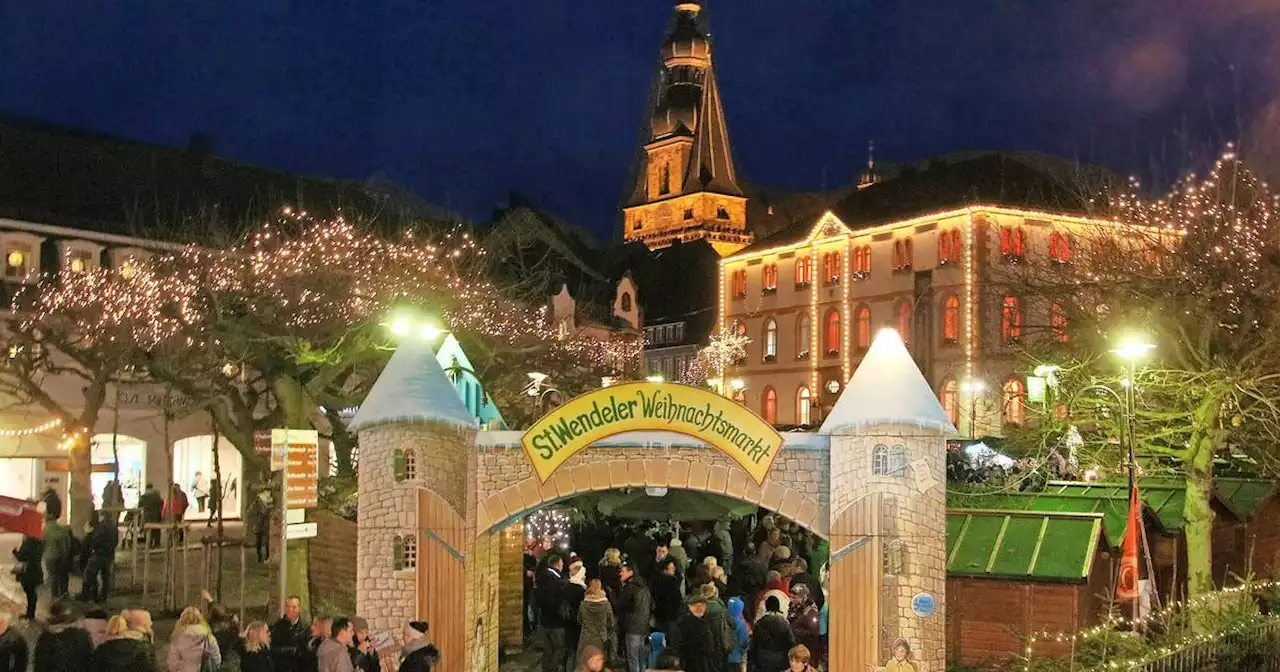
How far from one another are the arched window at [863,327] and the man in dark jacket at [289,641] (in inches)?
1596

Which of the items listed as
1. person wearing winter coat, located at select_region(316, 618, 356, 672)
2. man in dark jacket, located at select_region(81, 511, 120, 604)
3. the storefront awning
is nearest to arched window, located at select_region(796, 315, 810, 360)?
the storefront awning

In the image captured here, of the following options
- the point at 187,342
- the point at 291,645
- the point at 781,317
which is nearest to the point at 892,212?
the point at 781,317

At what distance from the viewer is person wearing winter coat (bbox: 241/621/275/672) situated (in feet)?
38.4

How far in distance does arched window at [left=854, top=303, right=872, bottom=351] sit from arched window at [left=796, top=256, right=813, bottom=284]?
3.47 m

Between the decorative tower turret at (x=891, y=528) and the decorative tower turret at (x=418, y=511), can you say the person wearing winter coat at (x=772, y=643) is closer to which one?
the decorative tower turret at (x=891, y=528)

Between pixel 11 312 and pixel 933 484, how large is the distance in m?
25.4

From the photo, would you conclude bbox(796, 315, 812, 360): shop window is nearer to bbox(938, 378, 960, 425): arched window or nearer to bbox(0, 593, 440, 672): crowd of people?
bbox(938, 378, 960, 425): arched window

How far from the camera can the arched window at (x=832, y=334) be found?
53844 mm

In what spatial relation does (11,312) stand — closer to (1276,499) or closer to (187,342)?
(187,342)

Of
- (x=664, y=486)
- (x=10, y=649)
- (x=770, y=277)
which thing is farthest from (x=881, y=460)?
(x=770, y=277)

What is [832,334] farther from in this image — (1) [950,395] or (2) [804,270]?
(1) [950,395]

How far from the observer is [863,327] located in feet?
172

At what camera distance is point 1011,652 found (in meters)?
17.1

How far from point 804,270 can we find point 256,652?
45615mm
